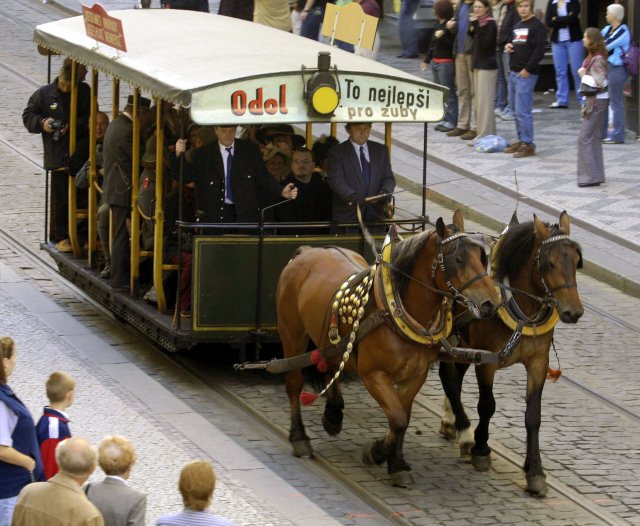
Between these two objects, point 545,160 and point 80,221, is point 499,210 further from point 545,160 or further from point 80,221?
point 80,221

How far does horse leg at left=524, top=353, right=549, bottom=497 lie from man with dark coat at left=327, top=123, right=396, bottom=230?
7.82 feet

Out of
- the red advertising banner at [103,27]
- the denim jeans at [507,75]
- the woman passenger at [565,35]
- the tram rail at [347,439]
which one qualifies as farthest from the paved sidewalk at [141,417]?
the woman passenger at [565,35]

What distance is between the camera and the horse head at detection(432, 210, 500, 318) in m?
9.21

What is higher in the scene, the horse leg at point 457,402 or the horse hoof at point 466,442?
the horse leg at point 457,402

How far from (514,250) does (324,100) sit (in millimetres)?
2139

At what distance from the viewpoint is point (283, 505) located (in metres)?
9.20

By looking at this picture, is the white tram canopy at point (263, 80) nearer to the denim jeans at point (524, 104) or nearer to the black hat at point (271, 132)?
the black hat at point (271, 132)

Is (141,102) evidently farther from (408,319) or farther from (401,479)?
(401,479)

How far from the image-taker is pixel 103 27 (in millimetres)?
12844

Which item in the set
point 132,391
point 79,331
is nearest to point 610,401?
point 132,391

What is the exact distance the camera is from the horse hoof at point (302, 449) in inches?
410

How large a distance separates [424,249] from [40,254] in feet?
23.6

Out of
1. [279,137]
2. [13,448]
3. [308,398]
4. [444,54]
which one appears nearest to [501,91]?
[444,54]

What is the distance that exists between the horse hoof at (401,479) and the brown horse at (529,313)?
615 millimetres
